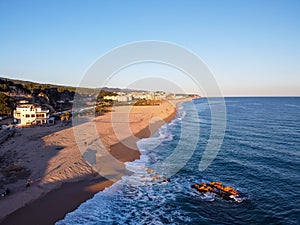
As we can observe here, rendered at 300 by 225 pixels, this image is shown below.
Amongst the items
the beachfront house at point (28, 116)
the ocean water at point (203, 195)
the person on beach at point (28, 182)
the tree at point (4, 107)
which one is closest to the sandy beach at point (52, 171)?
the person on beach at point (28, 182)

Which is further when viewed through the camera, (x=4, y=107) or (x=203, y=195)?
(x=4, y=107)

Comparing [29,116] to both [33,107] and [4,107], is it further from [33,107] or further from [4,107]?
[4,107]

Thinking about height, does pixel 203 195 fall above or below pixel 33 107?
below

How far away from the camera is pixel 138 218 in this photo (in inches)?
416

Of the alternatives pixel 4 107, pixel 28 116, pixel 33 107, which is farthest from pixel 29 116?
pixel 4 107

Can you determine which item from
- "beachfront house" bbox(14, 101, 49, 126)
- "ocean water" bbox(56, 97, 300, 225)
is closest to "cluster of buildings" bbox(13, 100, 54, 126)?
"beachfront house" bbox(14, 101, 49, 126)

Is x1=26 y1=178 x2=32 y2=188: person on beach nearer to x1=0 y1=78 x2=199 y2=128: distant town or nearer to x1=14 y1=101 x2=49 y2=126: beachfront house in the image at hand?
x1=0 y1=78 x2=199 y2=128: distant town

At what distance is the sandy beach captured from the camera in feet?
35.3

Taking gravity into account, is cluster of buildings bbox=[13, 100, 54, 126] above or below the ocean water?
above

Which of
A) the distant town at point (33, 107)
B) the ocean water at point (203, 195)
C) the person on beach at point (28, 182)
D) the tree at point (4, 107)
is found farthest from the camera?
the tree at point (4, 107)

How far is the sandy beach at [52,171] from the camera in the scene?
10.8m

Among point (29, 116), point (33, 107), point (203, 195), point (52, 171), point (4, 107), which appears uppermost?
point (33, 107)

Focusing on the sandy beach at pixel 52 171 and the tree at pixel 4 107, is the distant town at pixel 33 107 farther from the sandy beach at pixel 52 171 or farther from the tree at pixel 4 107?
the sandy beach at pixel 52 171

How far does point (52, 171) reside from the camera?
1517 centimetres
